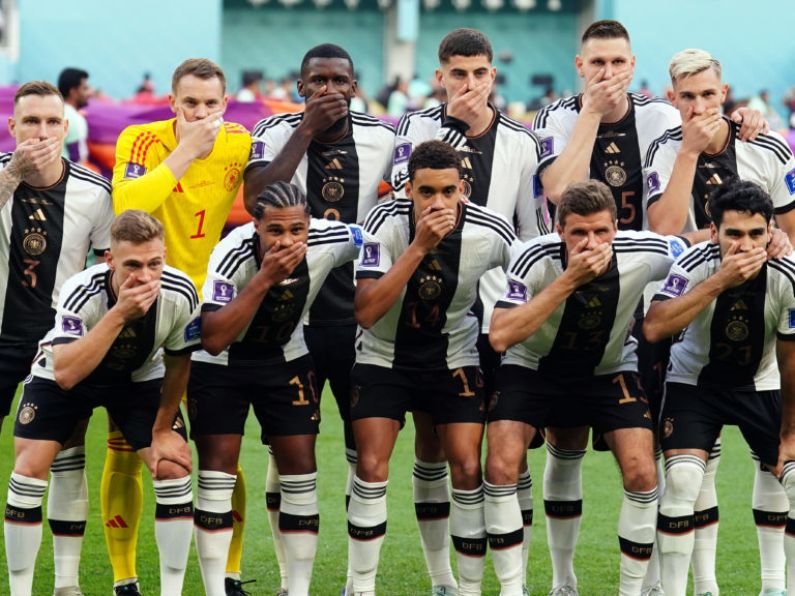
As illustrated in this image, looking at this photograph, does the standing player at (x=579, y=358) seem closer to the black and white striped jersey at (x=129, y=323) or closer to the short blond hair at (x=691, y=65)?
the short blond hair at (x=691, y=65)

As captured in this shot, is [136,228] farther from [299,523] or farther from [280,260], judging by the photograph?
[299,523]

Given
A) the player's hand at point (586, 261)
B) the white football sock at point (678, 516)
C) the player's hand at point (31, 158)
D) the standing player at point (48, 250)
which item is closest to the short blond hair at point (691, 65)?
the player's hand at point (586, 261)

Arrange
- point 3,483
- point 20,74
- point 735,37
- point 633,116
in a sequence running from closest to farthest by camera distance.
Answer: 1. point 633,116
2. point 3,483
3. point 20,74
4. point 735,37

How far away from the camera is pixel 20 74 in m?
31.1

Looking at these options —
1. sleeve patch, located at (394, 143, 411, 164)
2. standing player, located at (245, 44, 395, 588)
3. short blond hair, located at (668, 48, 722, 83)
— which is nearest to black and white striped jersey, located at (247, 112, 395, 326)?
standing player, located at (245, 44, 395, 588)

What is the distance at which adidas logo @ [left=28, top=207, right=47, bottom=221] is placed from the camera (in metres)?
6.30

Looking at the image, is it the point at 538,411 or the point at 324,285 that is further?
the point at 324,285

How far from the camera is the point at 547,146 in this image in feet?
21.7

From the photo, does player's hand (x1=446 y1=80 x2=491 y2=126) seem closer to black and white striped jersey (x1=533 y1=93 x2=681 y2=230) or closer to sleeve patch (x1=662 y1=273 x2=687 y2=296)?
black and white striped jersey (x1=533 y1=93 x2=681 y2=230)

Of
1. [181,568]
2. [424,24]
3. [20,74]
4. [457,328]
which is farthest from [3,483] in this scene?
[424,24]

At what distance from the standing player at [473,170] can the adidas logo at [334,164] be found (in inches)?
10.9

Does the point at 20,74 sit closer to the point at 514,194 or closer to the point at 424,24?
the point at 424,24

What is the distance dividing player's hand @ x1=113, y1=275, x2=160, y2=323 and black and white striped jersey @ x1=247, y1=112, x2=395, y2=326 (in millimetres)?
1159

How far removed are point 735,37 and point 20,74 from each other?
1824 centimetres
